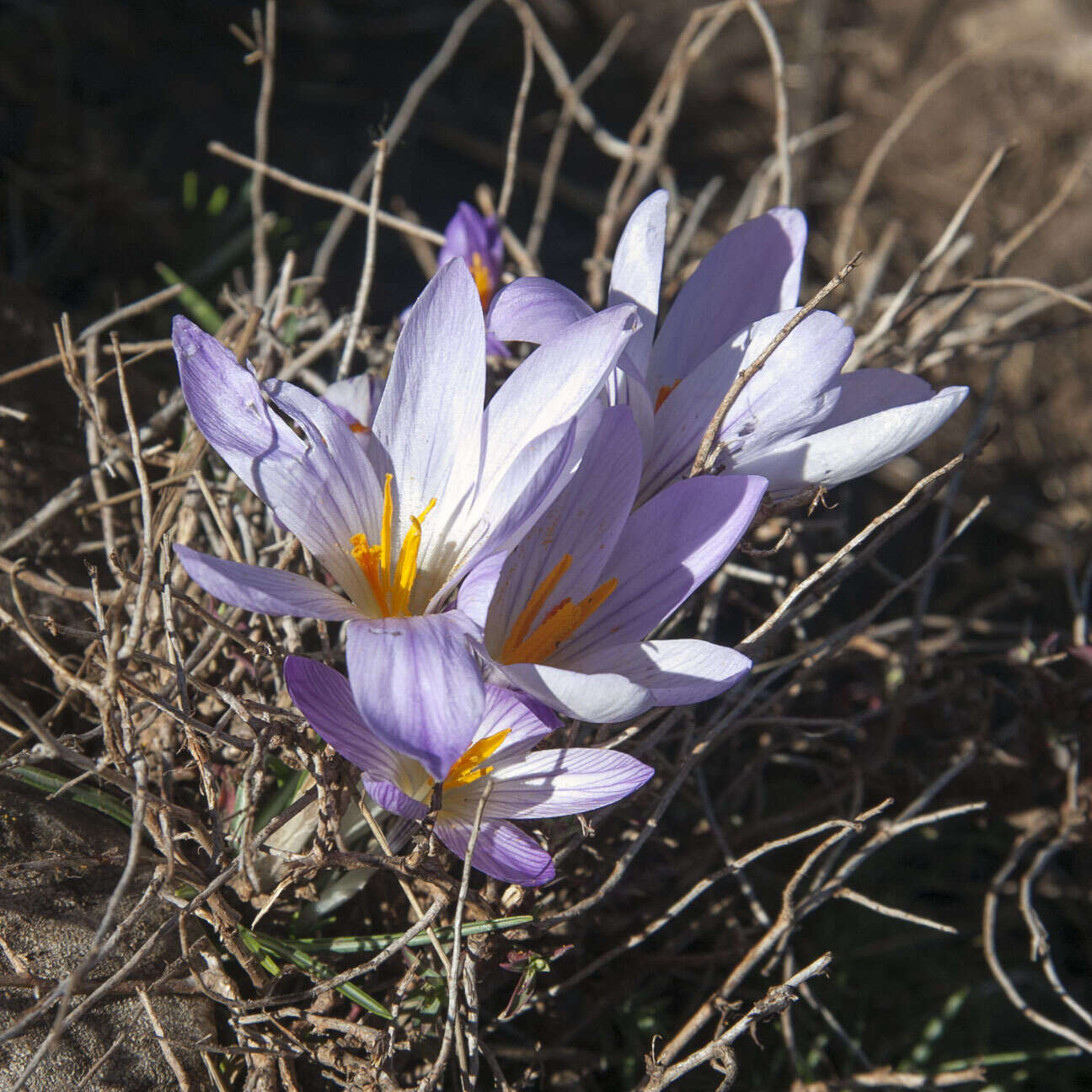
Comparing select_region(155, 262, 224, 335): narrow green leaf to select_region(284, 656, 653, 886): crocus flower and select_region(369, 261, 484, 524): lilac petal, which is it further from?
select_region(284, 656, 653, 886): crocus flower

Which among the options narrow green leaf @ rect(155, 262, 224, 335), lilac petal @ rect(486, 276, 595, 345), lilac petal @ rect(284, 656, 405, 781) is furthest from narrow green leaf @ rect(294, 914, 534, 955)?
narrow green leaf @ rect(155, 262, 224, 335)

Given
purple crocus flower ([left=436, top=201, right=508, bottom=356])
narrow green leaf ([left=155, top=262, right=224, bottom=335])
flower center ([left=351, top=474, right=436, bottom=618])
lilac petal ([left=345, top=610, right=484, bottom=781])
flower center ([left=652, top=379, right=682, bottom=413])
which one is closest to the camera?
lilac petal ([left=345, top=610, right=484, bottom=781])

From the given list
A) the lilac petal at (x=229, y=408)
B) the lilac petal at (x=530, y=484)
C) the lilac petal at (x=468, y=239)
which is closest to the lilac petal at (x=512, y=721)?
the lilac petal at (x=530, y=484)

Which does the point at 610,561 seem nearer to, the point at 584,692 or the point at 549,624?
the point at 549,624

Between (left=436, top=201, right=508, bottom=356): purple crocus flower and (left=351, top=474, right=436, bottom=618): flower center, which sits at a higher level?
(left=436, top=201, right=508, bottom=356): purple crocus flower

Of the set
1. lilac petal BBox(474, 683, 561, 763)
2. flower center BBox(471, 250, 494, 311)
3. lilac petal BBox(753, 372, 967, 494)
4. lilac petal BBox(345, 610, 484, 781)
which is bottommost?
lilac petal BBox(474, 683, 561, 763)

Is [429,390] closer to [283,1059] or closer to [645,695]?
[645,695]

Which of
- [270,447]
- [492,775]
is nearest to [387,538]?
[270,447]

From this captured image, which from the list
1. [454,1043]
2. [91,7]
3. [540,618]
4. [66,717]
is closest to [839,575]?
[540,618]
